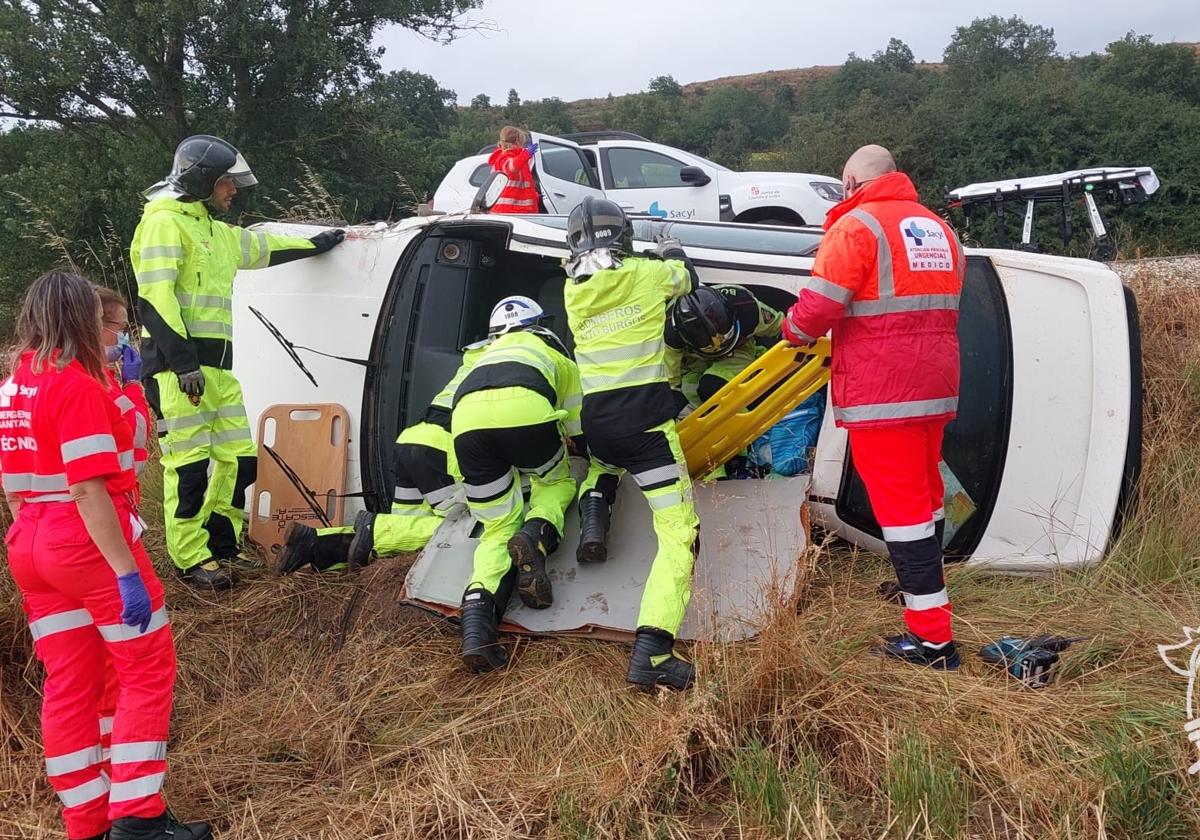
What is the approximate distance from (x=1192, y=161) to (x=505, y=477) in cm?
1409

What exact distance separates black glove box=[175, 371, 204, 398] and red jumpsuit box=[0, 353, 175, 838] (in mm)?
1449

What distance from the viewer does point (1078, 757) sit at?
2.39 meters

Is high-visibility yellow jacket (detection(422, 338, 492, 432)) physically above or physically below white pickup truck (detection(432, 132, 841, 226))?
below

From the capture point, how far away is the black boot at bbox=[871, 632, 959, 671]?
119 inches

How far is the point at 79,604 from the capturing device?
2.70 meters

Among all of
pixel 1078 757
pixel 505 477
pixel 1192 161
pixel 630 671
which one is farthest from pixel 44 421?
pixel 1192 161

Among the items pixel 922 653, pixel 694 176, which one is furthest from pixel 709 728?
pixel 694 176

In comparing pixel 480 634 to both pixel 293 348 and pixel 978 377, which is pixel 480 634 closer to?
pixel 978 377

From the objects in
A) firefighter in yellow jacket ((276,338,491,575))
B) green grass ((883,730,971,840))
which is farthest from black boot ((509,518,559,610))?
green grass ((883,730,971,840))

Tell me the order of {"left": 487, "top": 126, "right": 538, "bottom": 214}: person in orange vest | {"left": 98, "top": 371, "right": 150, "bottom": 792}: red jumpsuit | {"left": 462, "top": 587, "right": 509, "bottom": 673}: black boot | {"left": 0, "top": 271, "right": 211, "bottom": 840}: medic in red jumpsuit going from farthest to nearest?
{"left": 487, "top": 126, "right": 538, "bottom": 214}: person in orange vest → {"left": 462, "top": 587, "right": 509, "bottom": 673}: black boot → {"left": 98, "top": 371, "right": 150, "bottom": 792}: red jumpsuit → {"left": 0, "top": 271, "right": 211, "bottom": 840}: medic in red jumpsuit

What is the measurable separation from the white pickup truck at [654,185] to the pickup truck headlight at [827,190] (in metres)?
0.01

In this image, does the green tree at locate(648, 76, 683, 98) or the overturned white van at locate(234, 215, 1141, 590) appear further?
the green tree at locate(648, 76, 683, 98)

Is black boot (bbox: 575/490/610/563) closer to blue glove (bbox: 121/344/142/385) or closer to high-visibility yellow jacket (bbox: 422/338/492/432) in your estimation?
high-visibility yellow jacket (bbox: 422/338/492/432)

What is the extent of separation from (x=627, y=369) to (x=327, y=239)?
7.18ft
